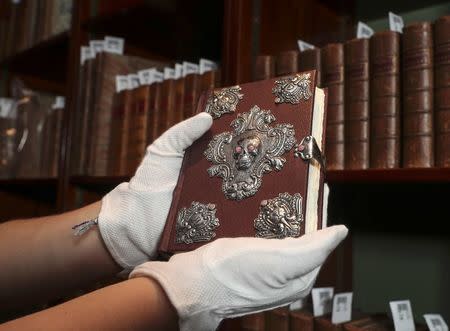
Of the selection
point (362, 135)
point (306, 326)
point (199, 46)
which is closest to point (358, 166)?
point (362, 135)

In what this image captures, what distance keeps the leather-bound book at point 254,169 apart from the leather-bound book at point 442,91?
22cm

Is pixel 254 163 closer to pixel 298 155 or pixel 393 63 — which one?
pixel 298 155

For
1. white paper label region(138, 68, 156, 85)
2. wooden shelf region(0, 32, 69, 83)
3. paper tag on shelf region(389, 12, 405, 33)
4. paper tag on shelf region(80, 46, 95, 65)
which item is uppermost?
wooden shelf region(0, 32, 69, 83)

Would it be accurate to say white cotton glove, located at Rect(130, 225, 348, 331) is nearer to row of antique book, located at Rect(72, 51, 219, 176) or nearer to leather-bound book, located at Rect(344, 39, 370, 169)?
leather-bound book, located at Rect(344, 39, 370, 169)

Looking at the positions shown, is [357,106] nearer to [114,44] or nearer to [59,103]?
[114,44]

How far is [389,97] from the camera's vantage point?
781 millimetres

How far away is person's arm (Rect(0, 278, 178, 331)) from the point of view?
48cm

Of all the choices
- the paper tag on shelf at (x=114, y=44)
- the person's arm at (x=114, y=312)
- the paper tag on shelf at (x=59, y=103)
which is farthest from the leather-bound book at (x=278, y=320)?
the paper tag on shelf at (x=59, y=103)

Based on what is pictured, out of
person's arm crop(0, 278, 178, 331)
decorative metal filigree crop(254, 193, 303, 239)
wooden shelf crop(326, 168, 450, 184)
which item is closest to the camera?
person's arm crop(0, 278, 178, 331)

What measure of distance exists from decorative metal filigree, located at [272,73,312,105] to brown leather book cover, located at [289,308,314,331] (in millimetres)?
447

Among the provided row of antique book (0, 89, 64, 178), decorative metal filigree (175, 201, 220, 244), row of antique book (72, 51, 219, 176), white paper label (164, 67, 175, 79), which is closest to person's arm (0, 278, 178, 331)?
decorative metal filigree (175, 201, 220, 244)

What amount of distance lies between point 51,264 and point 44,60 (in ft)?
3.77

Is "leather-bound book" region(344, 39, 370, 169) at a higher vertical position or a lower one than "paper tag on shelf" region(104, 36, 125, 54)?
lower

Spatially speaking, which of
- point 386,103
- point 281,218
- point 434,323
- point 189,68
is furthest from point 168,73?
point 434,323
